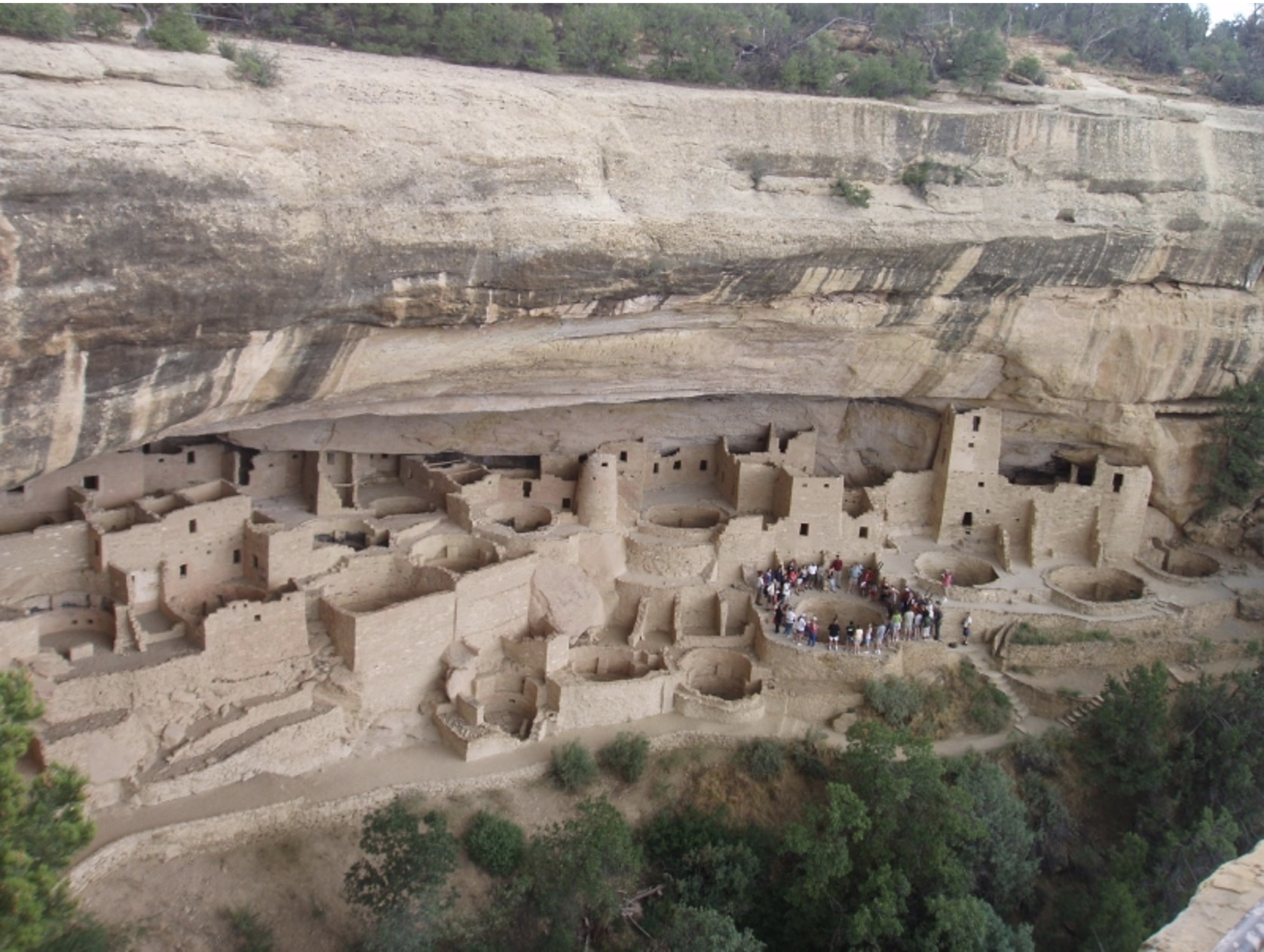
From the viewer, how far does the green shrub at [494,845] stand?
12.8 meters

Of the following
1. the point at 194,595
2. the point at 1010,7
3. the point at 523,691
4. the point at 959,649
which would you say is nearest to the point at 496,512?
the point at 523,691

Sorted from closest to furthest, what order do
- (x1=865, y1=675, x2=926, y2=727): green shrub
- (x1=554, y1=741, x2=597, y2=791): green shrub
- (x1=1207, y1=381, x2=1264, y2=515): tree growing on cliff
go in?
(x1=554, y1=741, x2=597, y2=791): green shrub, (x1=865, y1=675, x2=926, y2=727): green shrub, (x1=1207, y1=381, x2=1264, y2=515): tree growing on cliff

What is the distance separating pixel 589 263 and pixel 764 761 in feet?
21.3

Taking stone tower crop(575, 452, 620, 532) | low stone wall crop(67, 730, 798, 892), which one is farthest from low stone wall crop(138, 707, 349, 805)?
stone tower crop(575, 452, 620, 532)

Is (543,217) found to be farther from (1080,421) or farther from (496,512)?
Answer: (1080,421)

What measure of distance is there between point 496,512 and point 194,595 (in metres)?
4.33

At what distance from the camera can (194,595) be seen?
13.5 m

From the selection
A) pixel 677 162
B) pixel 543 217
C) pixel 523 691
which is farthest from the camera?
pixel 523 691

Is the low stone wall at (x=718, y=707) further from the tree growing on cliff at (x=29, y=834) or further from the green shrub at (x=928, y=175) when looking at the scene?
the tree growing on cliff at (x=29, y=834)

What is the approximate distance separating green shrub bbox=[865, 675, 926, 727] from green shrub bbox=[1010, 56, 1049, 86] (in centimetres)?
832

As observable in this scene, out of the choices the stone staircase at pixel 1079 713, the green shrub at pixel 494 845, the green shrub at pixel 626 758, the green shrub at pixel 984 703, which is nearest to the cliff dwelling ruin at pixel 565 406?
the stone staircase at pixel 1079 713

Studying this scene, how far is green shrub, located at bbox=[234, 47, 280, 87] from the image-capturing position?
34.8ft

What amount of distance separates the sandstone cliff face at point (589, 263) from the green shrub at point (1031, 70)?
769 mm

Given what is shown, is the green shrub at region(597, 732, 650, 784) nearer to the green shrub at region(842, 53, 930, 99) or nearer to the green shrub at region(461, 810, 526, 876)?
the green shrub at region(461, 810, 526, 876)
